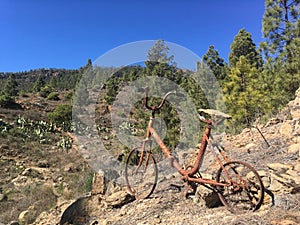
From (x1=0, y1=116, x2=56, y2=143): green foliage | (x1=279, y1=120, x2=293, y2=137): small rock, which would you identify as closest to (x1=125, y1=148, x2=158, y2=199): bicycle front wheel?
(x1=279, y1=120, x2=293, y2=137): small rock

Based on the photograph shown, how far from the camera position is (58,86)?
2307 inches

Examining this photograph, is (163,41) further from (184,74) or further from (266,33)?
(266,33)

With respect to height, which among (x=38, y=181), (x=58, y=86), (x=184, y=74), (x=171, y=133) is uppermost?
(x=58, y=86)

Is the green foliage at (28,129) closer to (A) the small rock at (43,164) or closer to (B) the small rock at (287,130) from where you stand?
(A) the small rock at (43,164)

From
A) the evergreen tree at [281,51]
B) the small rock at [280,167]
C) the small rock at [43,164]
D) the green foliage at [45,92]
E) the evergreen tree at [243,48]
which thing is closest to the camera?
the small rock at [280,167]

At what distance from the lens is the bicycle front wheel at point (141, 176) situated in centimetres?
433

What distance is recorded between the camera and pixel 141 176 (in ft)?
16.1

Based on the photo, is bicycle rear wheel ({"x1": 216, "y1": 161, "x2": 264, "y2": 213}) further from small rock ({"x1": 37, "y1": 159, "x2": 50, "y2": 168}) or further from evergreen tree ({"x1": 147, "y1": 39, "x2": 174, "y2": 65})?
small rock ({"x1": 37, "y1": 159, "x2": 50, "y2": 168})

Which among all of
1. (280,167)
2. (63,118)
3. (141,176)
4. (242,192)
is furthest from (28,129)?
(280,167)

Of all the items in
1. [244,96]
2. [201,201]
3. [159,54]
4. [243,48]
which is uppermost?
[243,48]

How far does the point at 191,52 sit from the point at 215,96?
8.73m

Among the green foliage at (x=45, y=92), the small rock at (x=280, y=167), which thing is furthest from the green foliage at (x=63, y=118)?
the small rock at (x=280, y=167)

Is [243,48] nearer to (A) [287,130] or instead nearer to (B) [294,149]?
(A) [287,130]

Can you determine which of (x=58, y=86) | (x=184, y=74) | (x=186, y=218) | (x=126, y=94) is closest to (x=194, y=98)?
(x=184, y=74)
